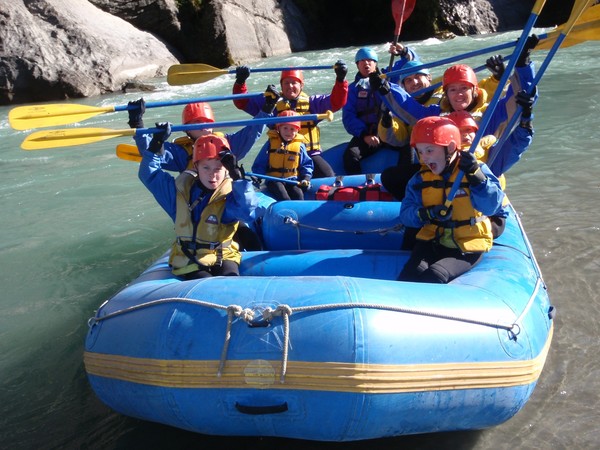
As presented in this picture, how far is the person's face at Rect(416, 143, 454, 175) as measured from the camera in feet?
10.2

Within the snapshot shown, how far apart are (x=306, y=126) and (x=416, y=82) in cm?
94

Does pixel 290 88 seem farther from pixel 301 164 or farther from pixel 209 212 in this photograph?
pixel 209 212

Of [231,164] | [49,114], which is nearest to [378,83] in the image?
[231,164]

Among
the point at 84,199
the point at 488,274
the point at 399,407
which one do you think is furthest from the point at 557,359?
the point at 84,199

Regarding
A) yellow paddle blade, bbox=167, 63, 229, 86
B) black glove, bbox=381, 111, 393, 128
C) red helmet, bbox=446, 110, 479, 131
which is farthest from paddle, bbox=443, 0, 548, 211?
yellow paddle blade, bbox=167, 63, 229, 86

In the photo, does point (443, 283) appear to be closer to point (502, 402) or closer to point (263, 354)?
point (502, 402)

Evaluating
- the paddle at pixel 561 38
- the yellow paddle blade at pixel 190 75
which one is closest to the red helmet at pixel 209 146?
the paddle at pixel 561 38

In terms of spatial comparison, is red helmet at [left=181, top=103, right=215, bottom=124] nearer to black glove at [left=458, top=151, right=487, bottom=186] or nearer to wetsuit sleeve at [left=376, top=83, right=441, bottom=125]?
wetsuit sleeve at [left=376, top=83, right=441, bottom=125]

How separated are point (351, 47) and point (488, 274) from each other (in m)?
16.0

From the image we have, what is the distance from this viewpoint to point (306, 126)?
17.0ft

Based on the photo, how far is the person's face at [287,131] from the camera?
4559 millimetres

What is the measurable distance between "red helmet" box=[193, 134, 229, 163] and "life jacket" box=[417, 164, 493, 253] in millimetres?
1053

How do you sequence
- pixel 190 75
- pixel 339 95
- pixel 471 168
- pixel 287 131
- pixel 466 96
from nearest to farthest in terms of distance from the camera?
pixel 471 168, pixel 466 96, pixel 287 131, pixel 339 95, pixel 190 75

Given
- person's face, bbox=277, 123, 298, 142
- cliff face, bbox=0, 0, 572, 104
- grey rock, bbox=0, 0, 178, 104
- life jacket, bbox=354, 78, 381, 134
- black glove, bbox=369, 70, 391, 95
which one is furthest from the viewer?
cliff face, bbox=0, 0, 572, 104
